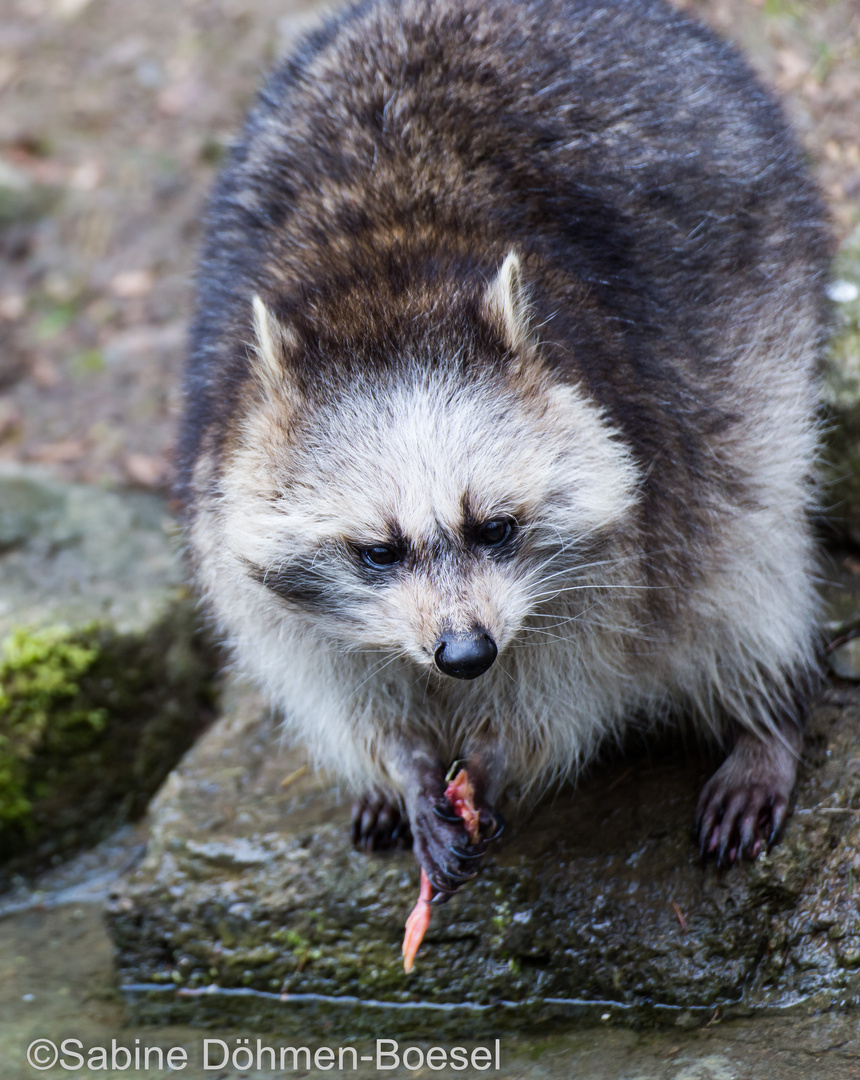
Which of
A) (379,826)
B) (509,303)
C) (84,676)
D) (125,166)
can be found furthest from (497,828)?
(125,166)

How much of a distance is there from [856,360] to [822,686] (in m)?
1.06

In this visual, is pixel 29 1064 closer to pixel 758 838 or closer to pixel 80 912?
pixel 80 912

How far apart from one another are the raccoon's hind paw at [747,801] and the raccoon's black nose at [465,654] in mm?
1064

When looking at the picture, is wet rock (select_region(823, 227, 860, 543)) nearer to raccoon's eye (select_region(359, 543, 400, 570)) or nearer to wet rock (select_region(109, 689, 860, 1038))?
wet rock (select_region(109, 689, 860, 1038))

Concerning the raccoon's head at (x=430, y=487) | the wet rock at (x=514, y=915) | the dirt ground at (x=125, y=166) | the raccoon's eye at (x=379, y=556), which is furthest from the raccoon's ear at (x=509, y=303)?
the dirt ground at (x=125, y=166)

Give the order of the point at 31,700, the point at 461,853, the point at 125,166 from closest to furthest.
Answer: the point at 461,853
the point at 31,700
the point at 125,166

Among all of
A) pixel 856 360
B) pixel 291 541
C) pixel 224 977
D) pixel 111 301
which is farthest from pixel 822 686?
pixel 111 301

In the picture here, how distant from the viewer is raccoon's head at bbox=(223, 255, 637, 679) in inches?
107

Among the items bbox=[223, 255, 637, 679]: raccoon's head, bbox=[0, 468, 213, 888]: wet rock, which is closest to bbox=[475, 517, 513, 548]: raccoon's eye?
bbox=[223, 255, 637, 679]: raccoon's head

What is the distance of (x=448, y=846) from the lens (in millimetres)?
3178

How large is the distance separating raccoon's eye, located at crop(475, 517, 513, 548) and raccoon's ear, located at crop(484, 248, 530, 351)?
423mm

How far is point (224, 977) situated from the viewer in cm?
369

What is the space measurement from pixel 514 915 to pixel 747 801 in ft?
2.38

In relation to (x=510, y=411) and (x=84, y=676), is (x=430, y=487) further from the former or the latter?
(x=84, y=676)
